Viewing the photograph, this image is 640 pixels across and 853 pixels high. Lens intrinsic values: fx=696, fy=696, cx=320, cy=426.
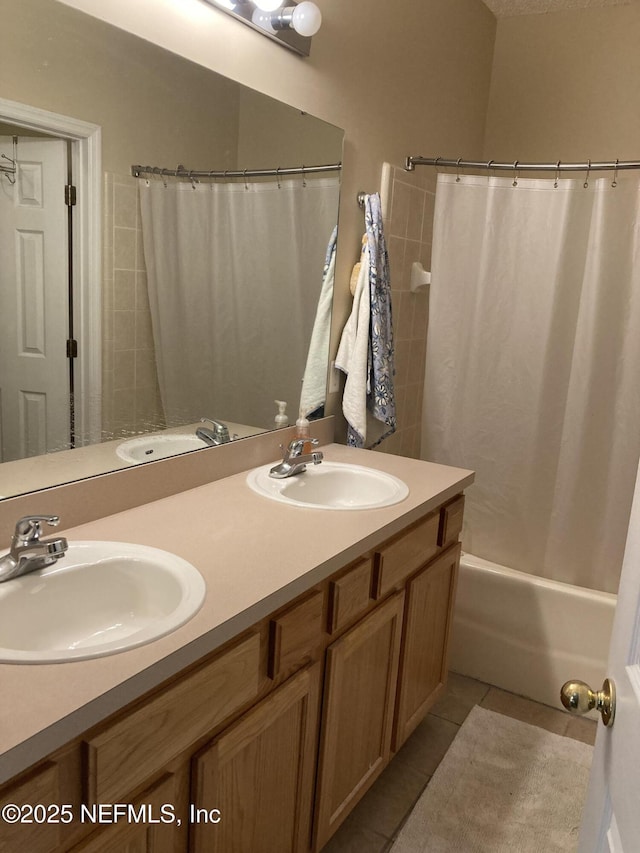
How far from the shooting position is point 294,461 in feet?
6.39

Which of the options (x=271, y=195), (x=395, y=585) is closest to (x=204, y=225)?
(x=271, y=195)

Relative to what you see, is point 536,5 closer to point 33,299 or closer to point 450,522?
point 450,522

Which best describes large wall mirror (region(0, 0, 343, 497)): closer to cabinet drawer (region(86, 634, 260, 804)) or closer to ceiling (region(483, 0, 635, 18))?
cabinet drawer (region(86, 634, 260, 804))

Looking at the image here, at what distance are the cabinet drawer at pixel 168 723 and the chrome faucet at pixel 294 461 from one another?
0.73 meters

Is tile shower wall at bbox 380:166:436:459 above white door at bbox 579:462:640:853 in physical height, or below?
above

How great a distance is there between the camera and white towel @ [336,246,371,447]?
228cm

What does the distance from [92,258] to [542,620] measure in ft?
6.45

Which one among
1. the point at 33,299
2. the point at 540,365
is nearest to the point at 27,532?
the point at 33,299

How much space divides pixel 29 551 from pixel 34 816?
46 centimetres

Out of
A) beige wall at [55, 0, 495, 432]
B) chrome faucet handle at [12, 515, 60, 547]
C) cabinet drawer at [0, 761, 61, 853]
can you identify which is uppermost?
beige wall at [55, 0, 495, 432]

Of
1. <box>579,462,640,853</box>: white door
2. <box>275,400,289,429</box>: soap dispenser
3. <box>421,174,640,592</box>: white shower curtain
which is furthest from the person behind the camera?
<box>421,174,640,592</box>: white shower curtain

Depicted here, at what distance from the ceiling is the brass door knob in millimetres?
2905

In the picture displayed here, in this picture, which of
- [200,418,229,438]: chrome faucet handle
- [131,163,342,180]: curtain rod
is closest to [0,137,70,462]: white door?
[131,163,342,180]: curtain rod

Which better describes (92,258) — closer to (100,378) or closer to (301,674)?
(100,378)
